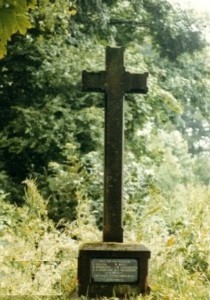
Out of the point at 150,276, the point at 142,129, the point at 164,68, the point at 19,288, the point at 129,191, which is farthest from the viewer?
the point at 164,68

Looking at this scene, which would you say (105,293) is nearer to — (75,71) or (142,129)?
(75,71)

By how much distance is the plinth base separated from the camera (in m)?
5.58


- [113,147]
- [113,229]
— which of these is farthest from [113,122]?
[113,229]

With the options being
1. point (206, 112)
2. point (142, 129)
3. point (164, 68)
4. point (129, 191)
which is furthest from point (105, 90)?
point (206, 112)

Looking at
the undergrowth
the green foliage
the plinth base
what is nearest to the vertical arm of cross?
the plinth base

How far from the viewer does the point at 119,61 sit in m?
5.99

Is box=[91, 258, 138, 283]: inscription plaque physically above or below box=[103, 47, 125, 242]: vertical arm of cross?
below

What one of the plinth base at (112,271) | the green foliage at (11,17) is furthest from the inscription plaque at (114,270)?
the green foliage at (11,17)

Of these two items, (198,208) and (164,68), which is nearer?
(198,208)

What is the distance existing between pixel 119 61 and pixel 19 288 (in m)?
2.63

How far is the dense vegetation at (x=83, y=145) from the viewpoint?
20.1 ft

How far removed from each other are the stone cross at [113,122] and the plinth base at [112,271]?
237mm

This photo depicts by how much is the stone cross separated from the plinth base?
0.24m

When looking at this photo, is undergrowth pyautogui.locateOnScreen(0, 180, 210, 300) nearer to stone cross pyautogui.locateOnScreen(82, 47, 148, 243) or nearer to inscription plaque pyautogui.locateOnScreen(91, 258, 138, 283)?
inscription plaque pyautogui.locateOnScreen(91, 258, 138, 283)
